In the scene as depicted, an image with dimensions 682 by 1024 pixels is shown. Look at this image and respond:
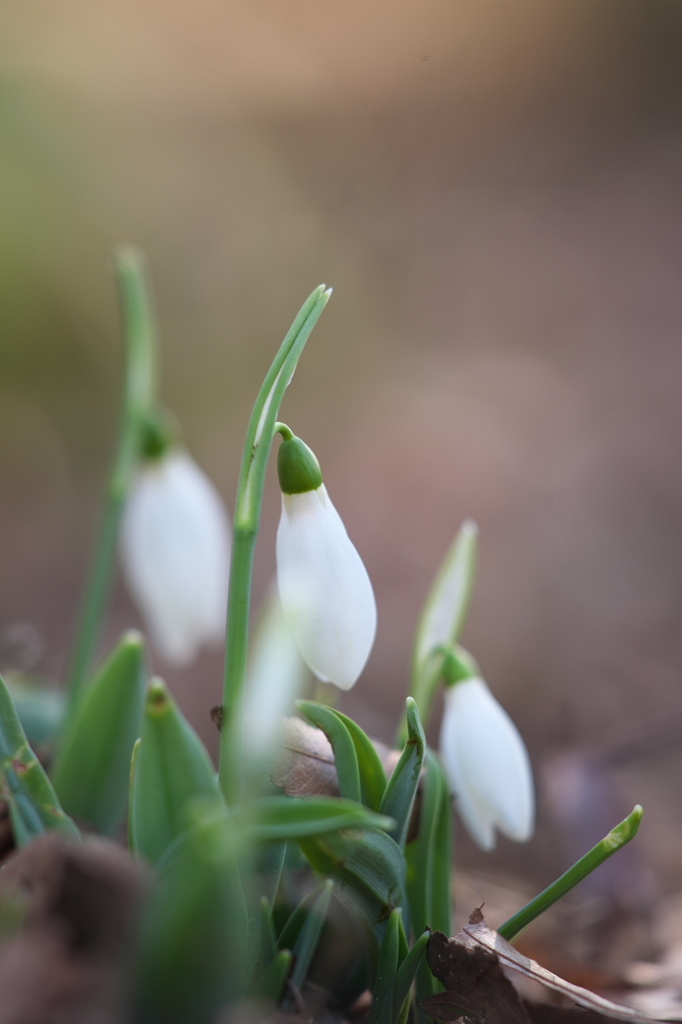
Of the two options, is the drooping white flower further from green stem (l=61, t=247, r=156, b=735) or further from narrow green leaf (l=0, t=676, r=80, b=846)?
narrow green leaf (l=0, t=676, r=80, b=846)

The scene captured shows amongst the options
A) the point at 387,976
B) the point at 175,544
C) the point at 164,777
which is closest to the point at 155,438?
the point at 175,544

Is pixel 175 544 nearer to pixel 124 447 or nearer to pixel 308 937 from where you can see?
pixel 124 447

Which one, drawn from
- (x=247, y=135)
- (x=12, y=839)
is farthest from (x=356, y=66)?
(x=12, y=839)

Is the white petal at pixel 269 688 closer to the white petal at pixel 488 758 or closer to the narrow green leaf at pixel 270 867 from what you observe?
the narrow green leaf at pixel 270 867

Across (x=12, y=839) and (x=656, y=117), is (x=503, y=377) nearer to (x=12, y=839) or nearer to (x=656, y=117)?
(x=656, y=117)

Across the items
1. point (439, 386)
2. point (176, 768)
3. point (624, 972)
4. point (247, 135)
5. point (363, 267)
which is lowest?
point (624, 972)
